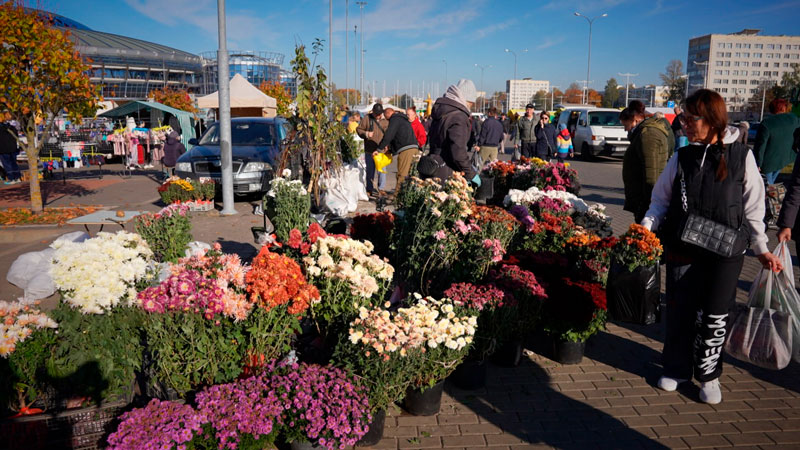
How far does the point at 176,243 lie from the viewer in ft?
17.7

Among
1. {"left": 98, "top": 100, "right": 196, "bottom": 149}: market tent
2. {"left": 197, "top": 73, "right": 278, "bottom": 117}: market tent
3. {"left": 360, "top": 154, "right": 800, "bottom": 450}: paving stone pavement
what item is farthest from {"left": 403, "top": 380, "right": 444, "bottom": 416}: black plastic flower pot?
{"left": 98, "top": 100, "right": 196, "bottom": 149}: market tent

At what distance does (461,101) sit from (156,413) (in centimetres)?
529

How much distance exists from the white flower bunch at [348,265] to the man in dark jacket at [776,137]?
7592 millimetres

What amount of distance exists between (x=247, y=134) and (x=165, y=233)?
7835mm

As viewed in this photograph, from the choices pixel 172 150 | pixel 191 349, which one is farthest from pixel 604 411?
pixel 172 150

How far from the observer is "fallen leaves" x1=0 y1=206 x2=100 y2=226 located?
9250mm

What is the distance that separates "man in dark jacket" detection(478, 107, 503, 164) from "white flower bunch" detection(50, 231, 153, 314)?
459 inches

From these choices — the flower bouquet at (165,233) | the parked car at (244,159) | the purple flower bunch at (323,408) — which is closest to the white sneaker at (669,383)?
the purple flower bunch at (323,408)

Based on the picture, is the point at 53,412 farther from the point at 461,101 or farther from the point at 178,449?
the point at 461,101

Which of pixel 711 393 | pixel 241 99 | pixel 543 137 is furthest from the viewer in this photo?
pixel 241 99

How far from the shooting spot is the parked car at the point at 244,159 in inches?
448

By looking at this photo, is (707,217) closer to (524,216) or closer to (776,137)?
(524,216)

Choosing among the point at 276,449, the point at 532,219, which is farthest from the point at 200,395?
the point at 532,219

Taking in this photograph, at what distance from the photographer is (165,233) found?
541 centimetres
